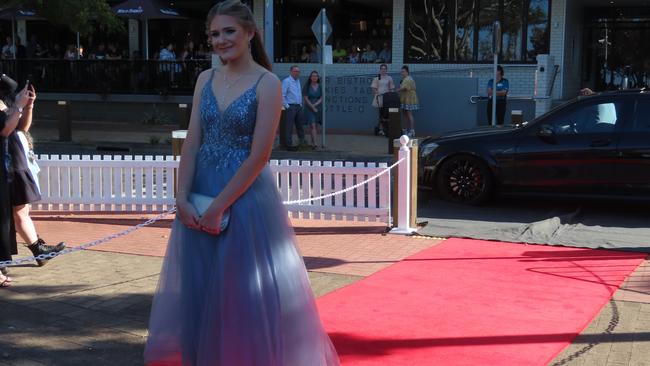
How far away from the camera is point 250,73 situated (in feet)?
11.7

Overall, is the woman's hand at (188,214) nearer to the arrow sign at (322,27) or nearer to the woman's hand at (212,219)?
the woman's hand at (212,219)

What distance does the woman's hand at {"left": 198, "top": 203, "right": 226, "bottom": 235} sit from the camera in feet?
11.4

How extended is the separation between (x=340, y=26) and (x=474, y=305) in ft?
72.5

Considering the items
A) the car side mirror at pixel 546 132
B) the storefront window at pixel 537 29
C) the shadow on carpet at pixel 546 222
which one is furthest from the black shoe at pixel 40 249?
the storefront window at pixel 537 29

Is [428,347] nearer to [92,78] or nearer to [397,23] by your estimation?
[397,23]

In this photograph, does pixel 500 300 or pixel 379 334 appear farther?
pixel 500 300

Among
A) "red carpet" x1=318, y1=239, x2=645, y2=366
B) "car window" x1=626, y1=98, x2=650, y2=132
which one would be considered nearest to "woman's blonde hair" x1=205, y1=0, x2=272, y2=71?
"red carpet" x1=318, y1=239, x2=645, y2=366

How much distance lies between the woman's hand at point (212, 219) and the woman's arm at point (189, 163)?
0.06 m

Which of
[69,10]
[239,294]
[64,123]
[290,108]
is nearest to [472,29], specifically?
[290,108]

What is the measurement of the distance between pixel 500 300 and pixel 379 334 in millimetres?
1294

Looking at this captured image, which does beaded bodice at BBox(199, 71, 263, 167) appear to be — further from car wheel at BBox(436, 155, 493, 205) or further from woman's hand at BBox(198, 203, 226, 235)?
car wheel at BBox(436, 155, 493, 205)

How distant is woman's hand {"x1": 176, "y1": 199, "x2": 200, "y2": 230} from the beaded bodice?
23cm

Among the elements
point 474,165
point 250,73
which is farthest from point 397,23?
point 250,73

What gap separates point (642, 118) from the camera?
9.41 meters
